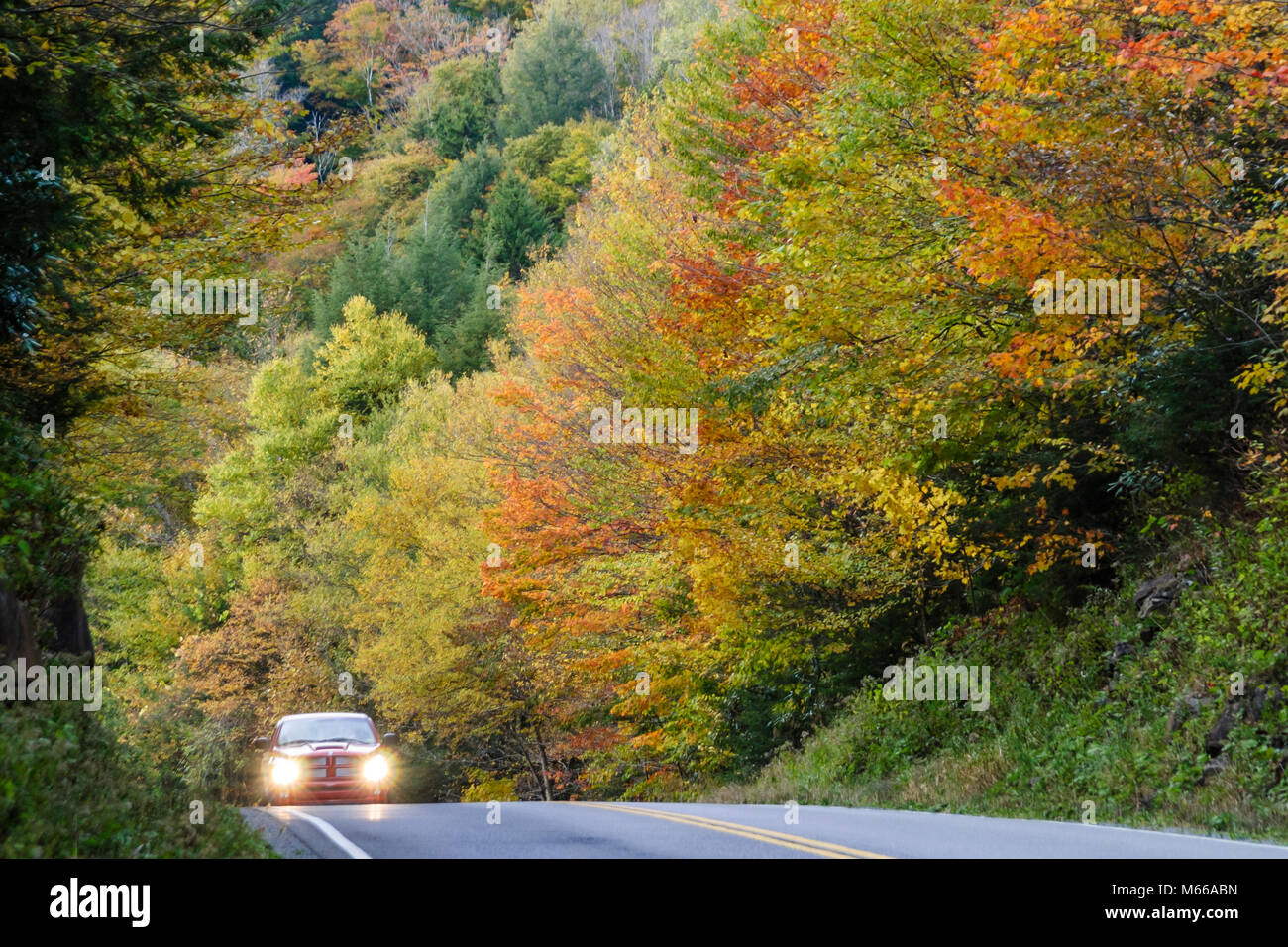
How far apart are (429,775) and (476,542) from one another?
8739 mm

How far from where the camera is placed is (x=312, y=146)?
52.0 feet

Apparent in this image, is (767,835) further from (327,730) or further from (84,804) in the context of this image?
(327,730)

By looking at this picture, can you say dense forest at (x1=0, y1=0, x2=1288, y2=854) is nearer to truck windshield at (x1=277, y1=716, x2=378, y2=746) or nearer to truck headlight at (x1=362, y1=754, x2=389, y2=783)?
truck windshield at (x1=277, y1=716, x2=378, y2=746)

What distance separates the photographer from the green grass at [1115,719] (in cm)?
1193

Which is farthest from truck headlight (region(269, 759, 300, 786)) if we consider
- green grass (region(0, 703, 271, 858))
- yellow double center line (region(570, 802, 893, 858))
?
green grass (region(0, 703, 271, 858))

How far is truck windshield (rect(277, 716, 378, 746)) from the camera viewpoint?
17203 millimetres

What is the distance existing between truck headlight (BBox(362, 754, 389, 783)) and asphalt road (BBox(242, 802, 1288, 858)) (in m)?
3.13

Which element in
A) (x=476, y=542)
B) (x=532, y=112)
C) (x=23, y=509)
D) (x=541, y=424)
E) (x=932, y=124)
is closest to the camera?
(x=23, y=509)

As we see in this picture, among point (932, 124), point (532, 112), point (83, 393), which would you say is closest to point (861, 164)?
point (932, 124)

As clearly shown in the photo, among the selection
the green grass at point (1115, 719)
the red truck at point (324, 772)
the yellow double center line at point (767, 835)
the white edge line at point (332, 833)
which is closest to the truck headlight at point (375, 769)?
the red truck at point (324, 772)

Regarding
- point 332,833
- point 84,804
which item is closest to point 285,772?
point 332,833

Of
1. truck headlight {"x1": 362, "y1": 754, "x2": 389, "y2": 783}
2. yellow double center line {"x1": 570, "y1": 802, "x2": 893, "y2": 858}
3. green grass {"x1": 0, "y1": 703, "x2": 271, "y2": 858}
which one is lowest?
truck headlight {"x1": 362, "y1": 754, "x2": 389, "y2": 783}

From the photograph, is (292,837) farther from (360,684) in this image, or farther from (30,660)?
(360,684)

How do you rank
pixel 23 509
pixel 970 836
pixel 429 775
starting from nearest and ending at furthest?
pixel 970 836 → pixel 23 509 → pixel 429 775
